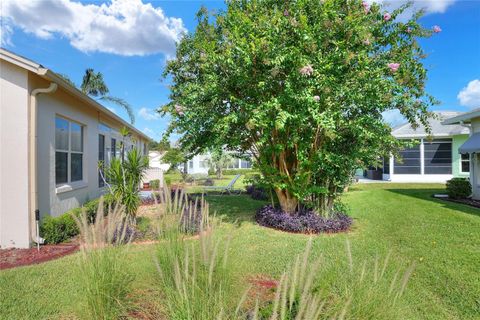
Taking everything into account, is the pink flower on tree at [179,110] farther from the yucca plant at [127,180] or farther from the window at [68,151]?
the window at [68,151]

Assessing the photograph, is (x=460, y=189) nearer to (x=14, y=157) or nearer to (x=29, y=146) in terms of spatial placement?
(x=29, y=146)

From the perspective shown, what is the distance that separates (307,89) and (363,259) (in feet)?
12.2

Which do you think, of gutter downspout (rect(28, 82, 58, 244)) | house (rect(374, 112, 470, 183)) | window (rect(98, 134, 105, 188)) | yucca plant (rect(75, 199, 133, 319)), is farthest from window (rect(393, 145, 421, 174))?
yucca plant (rect(75, 199, 133, 319))

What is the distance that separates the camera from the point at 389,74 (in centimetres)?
788

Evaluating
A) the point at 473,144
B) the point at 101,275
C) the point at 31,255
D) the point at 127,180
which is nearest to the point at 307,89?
the point at 127,180

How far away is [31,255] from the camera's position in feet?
19.1

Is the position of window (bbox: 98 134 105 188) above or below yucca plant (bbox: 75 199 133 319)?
above

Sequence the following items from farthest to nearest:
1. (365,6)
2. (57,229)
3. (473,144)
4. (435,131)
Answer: (435,131), (473,144), (365,6), (57,229)

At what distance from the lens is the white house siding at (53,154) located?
6.81m

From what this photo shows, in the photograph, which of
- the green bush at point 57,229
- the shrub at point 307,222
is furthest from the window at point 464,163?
the green bush at point 57,229

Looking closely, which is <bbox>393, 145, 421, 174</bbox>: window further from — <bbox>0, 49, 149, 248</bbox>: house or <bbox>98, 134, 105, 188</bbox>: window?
<bbox>0, 49, 149, 248</bbox>: house

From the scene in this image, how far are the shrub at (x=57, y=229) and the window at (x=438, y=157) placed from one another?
950 inches

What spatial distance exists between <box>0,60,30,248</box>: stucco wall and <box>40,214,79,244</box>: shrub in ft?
1.24

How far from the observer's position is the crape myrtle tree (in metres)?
6.69
